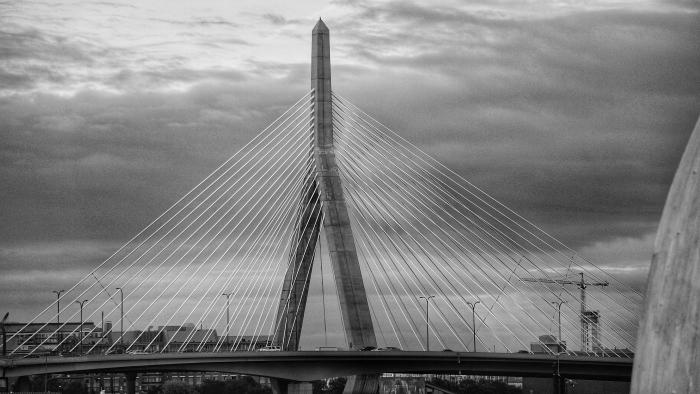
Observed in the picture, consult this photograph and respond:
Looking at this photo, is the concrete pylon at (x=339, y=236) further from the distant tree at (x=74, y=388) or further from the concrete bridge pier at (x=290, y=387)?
the distant tree at (x=74, y=388)

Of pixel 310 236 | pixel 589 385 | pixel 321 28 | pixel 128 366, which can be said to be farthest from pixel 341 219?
pixel 589 385

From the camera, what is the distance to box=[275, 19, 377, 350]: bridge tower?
253 feet

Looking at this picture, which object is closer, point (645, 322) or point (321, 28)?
point (645, 322)

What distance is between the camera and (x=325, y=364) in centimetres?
8788

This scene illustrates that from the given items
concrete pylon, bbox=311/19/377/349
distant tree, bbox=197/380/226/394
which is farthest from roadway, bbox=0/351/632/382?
distant tree, bbox=197/380/226/394

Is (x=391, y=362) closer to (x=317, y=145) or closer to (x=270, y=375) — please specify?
(x=270, y=375)

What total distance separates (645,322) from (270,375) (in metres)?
80.4

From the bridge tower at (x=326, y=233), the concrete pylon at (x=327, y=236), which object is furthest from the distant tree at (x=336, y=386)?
the bridge tower at (x=326, y=233)

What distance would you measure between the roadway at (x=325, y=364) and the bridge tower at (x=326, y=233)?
3564 millimetres

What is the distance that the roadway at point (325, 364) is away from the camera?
83312mm

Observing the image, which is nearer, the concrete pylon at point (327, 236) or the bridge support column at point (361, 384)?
the concrete pylon at point (327, 236)

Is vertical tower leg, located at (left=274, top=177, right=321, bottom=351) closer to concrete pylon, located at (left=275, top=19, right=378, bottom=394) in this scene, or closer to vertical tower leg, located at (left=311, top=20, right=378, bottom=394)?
concrete pylon, located at (left=275, top=19, right=378, bottom=394)

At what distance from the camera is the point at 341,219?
254 feet

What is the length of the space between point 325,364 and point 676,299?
8043 cm
